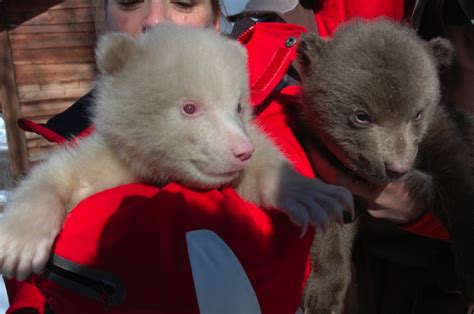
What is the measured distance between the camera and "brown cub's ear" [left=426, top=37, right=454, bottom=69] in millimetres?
2270

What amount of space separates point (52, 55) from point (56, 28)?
0.40 metres

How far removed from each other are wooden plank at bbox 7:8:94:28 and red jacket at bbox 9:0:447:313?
6.54m

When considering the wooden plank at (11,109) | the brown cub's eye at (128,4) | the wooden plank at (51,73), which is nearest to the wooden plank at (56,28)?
the wooden plank at (11,109)

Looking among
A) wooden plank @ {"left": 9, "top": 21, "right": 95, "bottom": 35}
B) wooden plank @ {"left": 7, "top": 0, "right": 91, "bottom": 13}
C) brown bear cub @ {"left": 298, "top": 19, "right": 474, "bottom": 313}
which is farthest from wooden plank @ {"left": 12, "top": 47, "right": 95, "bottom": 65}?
brown bear cub @ {"left": 298, "top": 19, "right": 474, "bottom": 313}

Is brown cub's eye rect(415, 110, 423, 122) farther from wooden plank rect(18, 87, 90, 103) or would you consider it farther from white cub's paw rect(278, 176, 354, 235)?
wooden plank rect(18, 87, 90, 103)

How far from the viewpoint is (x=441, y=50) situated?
7.48 ft

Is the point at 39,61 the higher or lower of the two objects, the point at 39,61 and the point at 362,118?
the lower

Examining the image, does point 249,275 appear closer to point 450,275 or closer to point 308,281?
point 308,281

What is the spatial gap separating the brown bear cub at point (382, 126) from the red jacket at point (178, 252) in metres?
0.81

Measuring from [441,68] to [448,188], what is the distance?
58 cm

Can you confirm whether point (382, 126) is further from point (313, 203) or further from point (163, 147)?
point (163, 147)

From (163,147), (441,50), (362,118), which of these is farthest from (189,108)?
(441,50)

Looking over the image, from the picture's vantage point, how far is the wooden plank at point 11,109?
6.98m

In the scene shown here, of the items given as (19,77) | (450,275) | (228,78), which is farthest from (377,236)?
(19,77)
